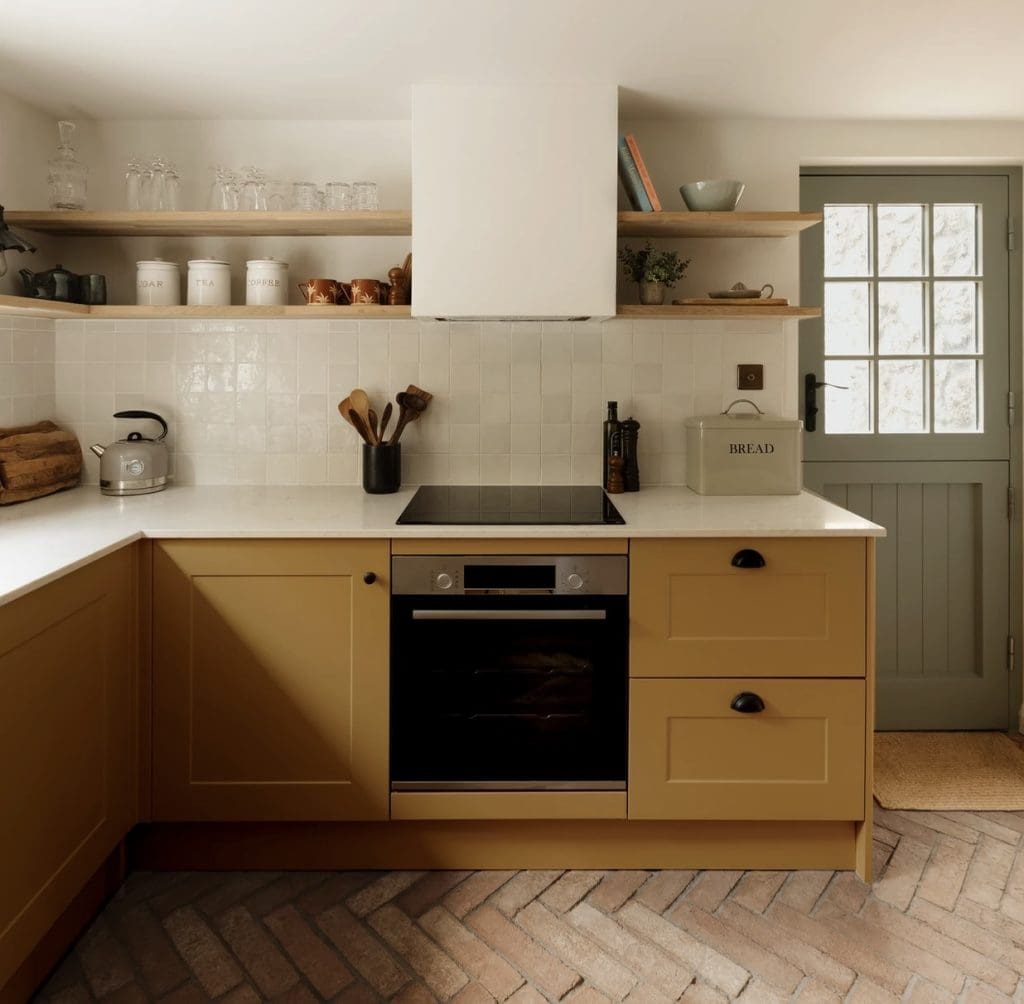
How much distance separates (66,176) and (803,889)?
292cm

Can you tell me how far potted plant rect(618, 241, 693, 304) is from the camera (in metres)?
2.64

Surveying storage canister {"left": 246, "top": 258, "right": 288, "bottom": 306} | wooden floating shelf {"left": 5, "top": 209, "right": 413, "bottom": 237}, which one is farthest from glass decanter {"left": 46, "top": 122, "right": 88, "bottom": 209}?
storage canister {"left": 246, "top": 258, "right": 288, "bottom": 306}

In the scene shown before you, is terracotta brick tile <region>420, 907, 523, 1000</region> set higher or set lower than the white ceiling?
lower

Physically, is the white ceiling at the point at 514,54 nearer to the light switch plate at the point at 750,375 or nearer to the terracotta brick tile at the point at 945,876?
the light switch plate at the point at 750,375

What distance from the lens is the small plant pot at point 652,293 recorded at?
2.65 meters

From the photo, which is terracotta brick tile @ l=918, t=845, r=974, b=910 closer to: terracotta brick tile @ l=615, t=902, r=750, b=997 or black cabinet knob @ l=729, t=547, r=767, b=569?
terracotta brick tile @ l=615, t=902, r=750, b=997

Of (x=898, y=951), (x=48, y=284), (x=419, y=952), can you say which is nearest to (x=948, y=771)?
(x=898, y=951)

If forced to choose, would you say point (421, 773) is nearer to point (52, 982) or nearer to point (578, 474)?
point (52, 982)

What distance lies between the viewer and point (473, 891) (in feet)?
7.10

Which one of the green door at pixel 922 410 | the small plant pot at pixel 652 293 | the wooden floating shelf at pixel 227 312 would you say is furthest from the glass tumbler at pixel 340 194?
the green door at pixel 922 410

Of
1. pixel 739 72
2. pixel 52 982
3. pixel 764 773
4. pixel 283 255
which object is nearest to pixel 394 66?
pixel 283 255

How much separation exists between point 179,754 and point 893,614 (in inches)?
97.6

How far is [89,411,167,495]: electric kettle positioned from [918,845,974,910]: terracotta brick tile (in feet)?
8.11

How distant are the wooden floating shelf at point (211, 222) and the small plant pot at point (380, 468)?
2.23 feet
